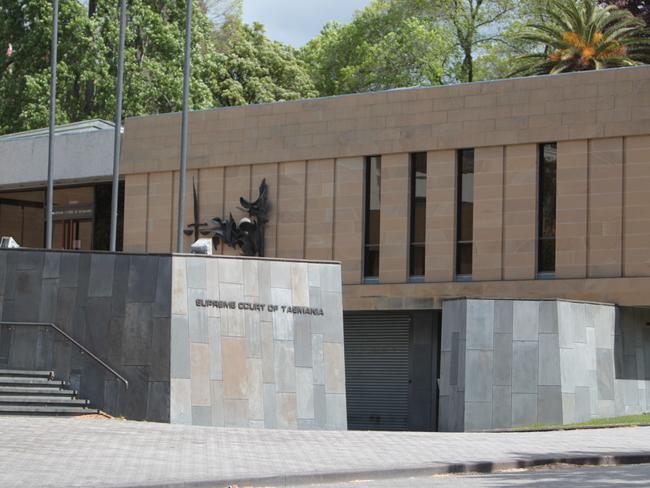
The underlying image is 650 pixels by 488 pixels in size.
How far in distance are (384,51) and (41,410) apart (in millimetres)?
43602

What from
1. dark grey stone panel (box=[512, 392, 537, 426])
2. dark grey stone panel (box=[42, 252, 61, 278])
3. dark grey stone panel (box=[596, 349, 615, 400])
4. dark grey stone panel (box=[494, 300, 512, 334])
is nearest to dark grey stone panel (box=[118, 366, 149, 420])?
dark grey stone panel (box=[42, 252, 61, 278])

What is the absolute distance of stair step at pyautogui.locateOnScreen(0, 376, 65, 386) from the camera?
23.7 metres

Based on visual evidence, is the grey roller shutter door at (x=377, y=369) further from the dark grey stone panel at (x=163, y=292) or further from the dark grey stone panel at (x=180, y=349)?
the dark grey stone panel at (x=163, y=292)

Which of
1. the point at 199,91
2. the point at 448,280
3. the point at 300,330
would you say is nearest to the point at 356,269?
the point at 448,280

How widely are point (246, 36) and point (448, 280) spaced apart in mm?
33528

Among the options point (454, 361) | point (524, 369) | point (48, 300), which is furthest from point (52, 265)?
point (524, 369)

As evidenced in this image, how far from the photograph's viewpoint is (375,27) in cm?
6794

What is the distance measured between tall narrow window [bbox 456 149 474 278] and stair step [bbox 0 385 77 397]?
585 inches

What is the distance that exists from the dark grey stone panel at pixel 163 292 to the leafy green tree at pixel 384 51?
4023cm

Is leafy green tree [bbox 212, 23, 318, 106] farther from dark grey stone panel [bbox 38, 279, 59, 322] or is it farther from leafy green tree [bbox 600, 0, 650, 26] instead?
dark grey stone panel [bbox 38, 279, 59, 322]

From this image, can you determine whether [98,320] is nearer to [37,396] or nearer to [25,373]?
[25,373]

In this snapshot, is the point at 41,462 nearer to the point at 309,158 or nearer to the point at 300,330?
the point at 300,330

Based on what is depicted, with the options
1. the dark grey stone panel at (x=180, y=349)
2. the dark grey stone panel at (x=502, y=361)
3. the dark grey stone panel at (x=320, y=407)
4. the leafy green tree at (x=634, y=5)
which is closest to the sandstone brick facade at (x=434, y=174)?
the dark grey stone panel at (x=502, y=361)

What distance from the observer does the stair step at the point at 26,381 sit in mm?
23719
